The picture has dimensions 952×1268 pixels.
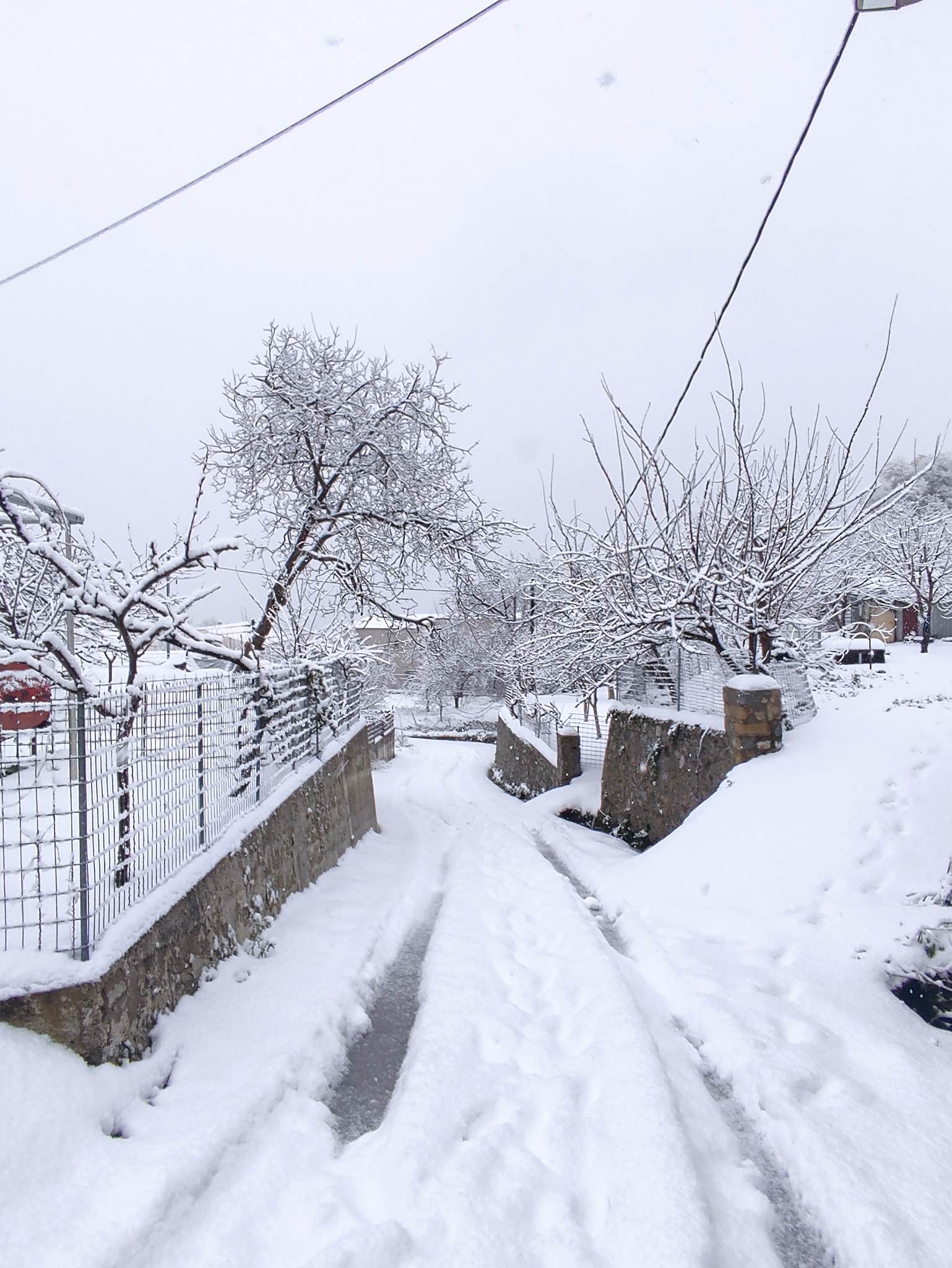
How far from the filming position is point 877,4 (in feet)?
11.5

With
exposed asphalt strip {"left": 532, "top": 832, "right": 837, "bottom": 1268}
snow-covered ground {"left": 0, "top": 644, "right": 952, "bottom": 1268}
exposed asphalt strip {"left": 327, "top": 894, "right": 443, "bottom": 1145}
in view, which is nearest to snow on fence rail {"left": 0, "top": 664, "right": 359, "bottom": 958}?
snow-covered ground {"left": 0, "top": 644, "right": 952, "bottom": 1268}

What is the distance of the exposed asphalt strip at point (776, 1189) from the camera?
252 centimetres

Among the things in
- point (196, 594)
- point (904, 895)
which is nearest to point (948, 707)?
point (904, 895)

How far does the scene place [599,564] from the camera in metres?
10.6

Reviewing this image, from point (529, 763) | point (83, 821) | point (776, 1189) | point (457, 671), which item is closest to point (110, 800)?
point (83, 821)

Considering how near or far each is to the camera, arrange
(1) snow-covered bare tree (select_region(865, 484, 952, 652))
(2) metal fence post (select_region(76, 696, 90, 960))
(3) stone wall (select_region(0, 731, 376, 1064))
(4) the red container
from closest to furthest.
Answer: (3) stone wall (select_region(0, 731, 376, 1064)) < (2) metal fence post (select_region(76, 696, 90, 960)) < (4) the red container < (1) snow-covered bare tree (select_region(865, 484, 952, 652))

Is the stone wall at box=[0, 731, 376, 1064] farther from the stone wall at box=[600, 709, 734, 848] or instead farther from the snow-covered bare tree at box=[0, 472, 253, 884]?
the stone wall at box=[600, 709, 734, 848]

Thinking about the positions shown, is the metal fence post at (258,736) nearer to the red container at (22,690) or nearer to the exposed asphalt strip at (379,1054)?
the red container at (22,690)

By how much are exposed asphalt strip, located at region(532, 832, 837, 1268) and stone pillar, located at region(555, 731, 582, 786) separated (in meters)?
10.5

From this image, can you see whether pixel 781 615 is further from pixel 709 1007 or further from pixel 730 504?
pixel 709 1007

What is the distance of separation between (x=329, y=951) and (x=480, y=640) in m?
27.8

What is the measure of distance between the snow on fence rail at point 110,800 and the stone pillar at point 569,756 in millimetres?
9400

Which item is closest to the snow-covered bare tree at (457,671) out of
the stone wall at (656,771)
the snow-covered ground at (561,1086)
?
the stone wall at (656,771)

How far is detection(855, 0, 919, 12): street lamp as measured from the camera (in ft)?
11.3
